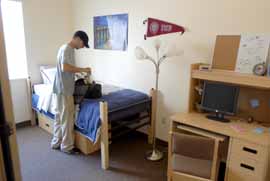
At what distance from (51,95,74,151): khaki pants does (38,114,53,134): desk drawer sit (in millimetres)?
578

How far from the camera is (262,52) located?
2119 millimetres

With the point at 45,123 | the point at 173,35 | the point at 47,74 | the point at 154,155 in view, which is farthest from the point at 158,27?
the point at 45,123

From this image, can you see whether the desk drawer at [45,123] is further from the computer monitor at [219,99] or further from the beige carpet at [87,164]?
the computer monitor at [219,99]

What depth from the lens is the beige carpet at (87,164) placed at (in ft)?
7.95

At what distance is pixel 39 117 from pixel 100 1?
228cm

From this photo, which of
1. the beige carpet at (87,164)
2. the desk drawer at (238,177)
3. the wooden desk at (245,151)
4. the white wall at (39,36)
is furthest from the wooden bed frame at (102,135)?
the desk drawer at (238,177)

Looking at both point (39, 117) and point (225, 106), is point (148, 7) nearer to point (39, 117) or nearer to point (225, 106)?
point (225, 106)

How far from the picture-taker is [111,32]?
3527 millimetres

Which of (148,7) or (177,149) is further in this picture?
(148,7)

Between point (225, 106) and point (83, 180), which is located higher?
point (225, 106)

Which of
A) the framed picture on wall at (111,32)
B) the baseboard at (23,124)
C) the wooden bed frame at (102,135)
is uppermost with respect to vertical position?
the framed picture on wall at (111,32)

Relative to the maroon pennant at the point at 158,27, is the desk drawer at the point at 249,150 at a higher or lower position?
lower

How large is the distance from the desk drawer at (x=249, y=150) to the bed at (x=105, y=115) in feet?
4.48

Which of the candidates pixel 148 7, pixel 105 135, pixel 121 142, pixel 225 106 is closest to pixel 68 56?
pixel 105 135
